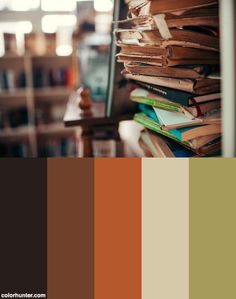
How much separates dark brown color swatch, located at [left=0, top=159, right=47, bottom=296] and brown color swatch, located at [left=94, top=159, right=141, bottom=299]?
0.31 ft

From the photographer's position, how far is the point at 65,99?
5273 mm

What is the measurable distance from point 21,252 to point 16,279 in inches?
2.0

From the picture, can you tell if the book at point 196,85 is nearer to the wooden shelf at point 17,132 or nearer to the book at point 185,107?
the book at point 185,107

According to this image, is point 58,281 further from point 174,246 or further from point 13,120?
point 13,120

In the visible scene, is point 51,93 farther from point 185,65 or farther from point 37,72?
point 185,65

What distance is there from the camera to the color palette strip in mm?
620

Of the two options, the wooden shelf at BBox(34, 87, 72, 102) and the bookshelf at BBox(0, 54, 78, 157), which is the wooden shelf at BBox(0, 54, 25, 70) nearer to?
the bookshelf at BBox(0, 54, 78, 157)

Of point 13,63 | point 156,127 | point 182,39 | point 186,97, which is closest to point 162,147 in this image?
point 156,127

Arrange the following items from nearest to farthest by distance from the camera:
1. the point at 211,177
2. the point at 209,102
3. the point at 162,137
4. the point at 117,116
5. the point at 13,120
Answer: the point at 211,177 → the point at 209,102 → the point at 162,137 → the point at 117,116 → the point at 13,120

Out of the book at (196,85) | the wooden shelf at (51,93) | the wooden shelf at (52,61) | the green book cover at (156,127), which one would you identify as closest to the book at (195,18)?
the book at (196,85)

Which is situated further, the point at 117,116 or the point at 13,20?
the point at 13,20

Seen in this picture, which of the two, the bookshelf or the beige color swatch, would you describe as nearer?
the beige color swatch

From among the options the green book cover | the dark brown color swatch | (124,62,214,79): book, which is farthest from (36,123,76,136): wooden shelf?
the dark brown color swatch

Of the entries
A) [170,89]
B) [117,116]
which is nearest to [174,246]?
[170,89]
